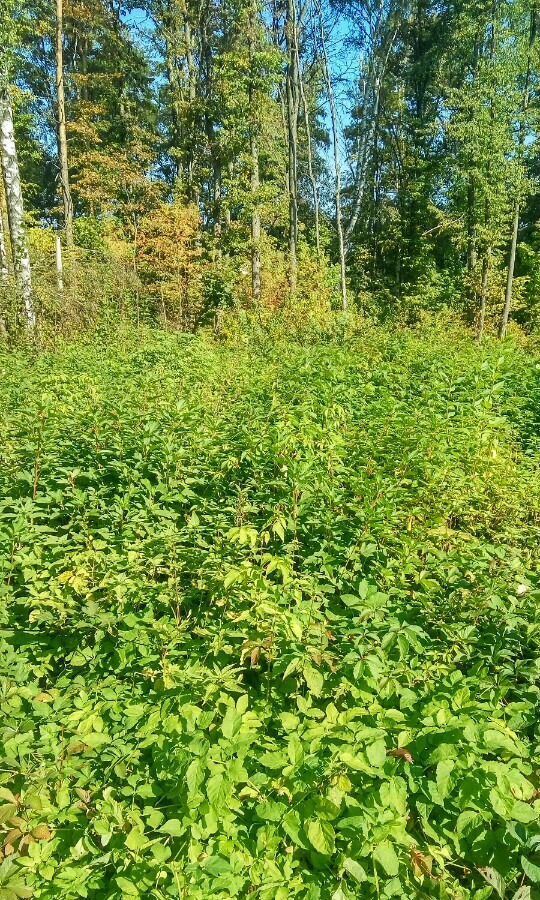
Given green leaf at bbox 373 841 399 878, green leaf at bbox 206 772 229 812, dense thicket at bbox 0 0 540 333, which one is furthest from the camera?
dense thicket at bbox 0 0 540 333

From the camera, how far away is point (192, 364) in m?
7.36

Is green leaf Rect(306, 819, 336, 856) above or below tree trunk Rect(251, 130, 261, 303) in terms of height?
below

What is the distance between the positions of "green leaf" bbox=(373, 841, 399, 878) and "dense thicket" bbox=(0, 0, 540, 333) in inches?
418

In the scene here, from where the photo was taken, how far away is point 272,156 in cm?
1648

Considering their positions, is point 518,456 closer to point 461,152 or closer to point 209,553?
point 209,553

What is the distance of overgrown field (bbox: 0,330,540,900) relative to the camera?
66.9 inches

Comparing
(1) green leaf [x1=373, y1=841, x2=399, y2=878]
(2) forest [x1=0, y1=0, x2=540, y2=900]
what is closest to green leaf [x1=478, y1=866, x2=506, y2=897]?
(2) forest [x1=0, y1=0, x2=540, y2=900]

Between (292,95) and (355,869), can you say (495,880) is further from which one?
(292,95)

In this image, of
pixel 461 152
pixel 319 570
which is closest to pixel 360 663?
pixel 319 570

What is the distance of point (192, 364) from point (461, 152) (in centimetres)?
1168

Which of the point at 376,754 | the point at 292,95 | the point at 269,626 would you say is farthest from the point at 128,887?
the point at 292,95

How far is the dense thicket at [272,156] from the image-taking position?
14.0 metres

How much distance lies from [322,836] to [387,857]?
19cm

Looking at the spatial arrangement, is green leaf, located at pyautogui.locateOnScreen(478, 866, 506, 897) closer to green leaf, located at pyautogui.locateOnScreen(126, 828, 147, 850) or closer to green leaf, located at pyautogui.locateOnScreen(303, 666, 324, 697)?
green leaf, located at pyautogui.locateOnScreen(303, 666, 324, 697)
